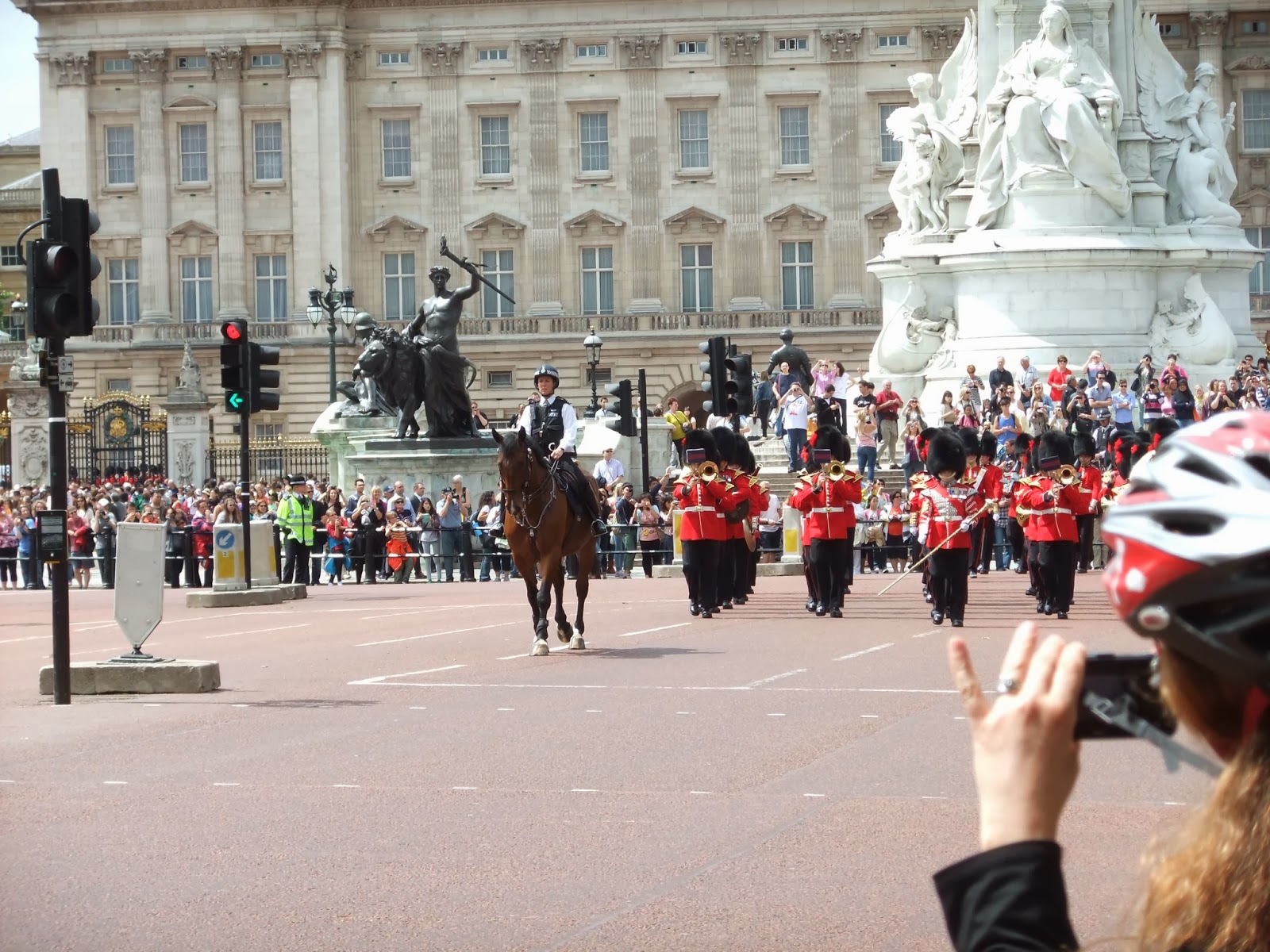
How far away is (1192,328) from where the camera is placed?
3522 cm

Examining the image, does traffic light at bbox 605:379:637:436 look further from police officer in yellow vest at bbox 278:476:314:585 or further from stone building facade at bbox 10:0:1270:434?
stone building facade at bbox 10:0:1270:434

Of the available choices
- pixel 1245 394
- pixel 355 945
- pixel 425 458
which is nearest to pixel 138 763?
pixel 355 945

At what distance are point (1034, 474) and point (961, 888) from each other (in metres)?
19.3

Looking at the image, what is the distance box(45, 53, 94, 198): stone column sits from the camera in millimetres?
71312

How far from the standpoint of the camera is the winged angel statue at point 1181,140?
35688 millimetres

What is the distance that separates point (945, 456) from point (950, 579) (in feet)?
4.12

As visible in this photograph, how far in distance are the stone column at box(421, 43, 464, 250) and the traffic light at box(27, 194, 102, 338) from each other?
57.6 metres

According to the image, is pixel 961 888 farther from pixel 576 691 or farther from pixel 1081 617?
pixel 1081 617

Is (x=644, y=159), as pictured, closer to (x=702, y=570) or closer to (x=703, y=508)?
(x=703, y=508)

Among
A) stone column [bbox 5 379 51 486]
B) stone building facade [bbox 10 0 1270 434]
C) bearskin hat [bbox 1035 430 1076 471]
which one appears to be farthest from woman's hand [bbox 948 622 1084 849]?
stone building facade [bbox 10 0 1270 434]

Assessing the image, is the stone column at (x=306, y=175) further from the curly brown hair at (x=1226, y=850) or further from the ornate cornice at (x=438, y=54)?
the curly brown hair at (x=1226, y=850)

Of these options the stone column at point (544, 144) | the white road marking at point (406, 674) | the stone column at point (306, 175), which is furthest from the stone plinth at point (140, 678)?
the stone column at point (544, 144)

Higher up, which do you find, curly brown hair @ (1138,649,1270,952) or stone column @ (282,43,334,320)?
stone column @ (282,43,334,320)

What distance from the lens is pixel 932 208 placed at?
121 feet
